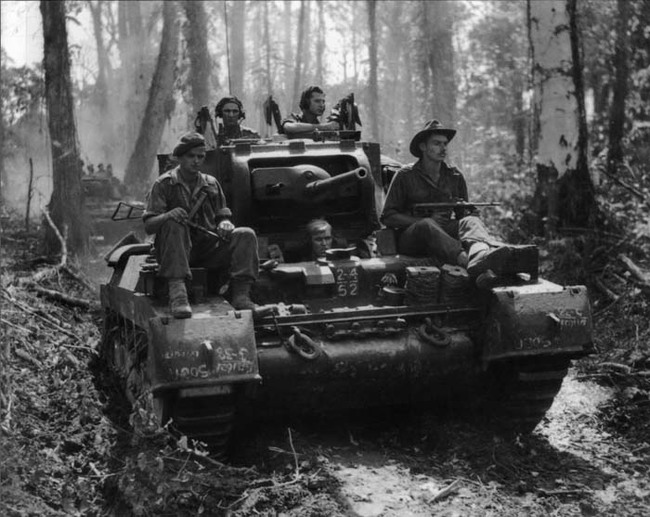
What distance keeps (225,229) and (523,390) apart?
2653 mm

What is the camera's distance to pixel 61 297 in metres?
11.0

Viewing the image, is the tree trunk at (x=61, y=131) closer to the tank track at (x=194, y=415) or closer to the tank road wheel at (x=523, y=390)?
the tank track at (x=194, y=415)

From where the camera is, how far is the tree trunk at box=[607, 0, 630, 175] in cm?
1498

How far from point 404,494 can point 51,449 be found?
8.62 feet

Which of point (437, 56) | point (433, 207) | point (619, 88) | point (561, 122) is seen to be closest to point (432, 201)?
point (433, 207)

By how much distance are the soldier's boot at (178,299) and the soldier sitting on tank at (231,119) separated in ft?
10.5

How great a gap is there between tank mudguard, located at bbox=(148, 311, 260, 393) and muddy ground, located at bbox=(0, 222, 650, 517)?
1.47 feet

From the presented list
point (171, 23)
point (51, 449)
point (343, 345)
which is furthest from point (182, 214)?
point (171, 23)

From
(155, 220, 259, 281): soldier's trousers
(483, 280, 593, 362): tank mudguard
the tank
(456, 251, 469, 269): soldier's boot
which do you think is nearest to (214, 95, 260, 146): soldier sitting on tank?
the tank

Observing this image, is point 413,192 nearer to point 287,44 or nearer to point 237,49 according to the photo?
point 237,49

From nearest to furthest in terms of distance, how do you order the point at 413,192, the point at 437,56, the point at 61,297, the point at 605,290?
1. the point at 413,192
2. the point at 605,290
3. the point at 61,297
4. the point at 437,56

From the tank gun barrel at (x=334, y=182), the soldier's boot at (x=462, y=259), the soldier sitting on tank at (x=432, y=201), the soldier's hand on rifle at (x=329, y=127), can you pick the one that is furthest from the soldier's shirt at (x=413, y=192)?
the soldier's hand on rifle at (x=329, y=127)

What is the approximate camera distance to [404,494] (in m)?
5.98

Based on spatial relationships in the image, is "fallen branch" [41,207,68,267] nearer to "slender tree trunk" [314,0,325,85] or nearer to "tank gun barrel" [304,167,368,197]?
"tank gun barrel" [304,167,368,197]
